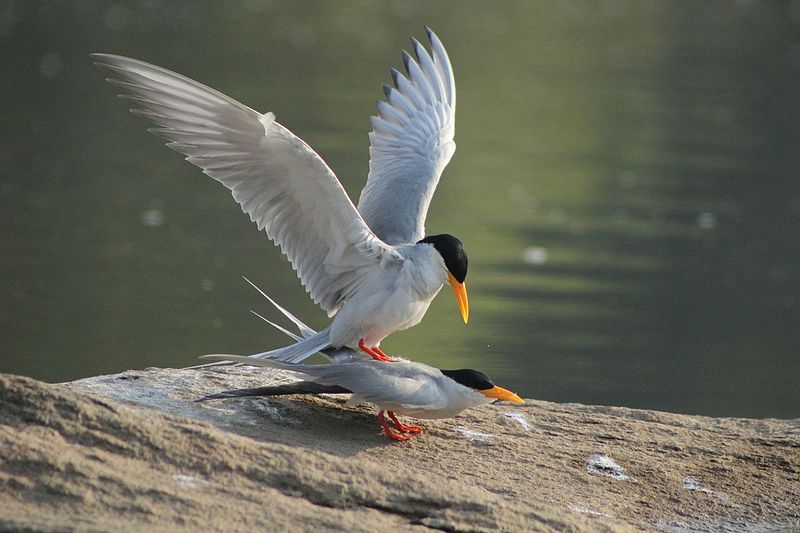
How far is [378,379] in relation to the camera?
171 inches

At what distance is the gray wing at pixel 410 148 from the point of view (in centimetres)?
579

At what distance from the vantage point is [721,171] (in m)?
13.5

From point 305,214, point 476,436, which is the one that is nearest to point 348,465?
point 476,436

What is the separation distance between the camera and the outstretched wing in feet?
16.0

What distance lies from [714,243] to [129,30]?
11.1m

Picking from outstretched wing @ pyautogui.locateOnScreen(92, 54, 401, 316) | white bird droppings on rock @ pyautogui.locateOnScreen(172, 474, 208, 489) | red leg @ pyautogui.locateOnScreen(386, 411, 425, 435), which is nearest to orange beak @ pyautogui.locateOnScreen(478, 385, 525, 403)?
red leg @ pyautogui.locateOnScreen(386, 411, 425, 435)

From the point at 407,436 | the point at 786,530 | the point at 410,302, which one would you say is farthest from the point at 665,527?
the point at 410,302

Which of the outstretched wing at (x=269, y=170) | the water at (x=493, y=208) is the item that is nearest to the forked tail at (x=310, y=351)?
the outstretched wing at (x=269, y=170)

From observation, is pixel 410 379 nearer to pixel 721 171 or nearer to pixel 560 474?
pixel 560 474

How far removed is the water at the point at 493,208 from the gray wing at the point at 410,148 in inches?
66.2

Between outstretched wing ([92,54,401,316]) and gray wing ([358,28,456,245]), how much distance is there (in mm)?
421

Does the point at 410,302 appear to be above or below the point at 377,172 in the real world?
below

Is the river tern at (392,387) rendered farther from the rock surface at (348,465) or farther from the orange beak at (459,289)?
the orange beak at (459,289)

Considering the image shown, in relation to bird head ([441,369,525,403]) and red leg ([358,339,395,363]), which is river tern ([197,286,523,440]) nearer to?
bird head ([441,369,525,403])
